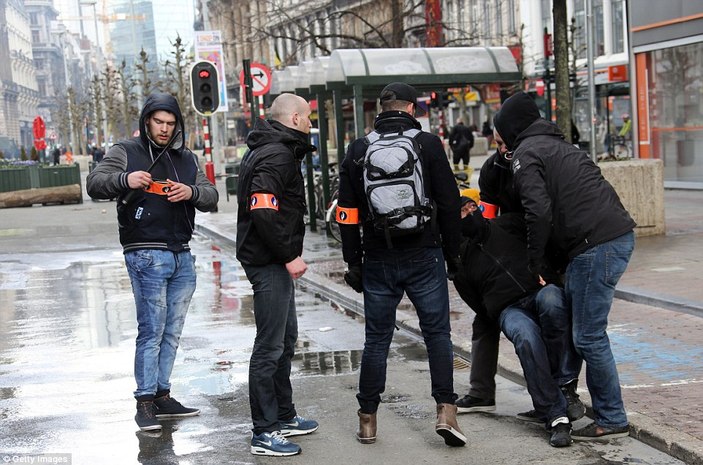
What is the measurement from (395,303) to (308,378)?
1855 millimetres

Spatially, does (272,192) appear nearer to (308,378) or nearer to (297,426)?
(297,426)

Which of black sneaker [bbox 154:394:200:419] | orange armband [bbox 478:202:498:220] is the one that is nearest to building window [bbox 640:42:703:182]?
orange armband [bbox 478:202:498:220]

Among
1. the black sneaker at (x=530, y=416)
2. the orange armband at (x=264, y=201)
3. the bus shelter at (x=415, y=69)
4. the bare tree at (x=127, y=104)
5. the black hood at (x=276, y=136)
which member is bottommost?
the black sneaker at (x=530, y=416)

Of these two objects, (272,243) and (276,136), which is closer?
(272,243)

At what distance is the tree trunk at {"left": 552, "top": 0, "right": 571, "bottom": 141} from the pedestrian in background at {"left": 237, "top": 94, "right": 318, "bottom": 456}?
29.6 feet

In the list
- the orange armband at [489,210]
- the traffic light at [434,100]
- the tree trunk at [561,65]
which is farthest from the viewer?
the traffic light at [434,100]

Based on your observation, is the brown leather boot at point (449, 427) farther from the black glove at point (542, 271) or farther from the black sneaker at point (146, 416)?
the black sneaker at point (146, 416)

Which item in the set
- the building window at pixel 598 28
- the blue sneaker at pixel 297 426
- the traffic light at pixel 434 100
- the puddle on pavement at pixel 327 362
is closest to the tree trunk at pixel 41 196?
the traffic light at pixel 434 100

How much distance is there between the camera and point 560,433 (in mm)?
5598

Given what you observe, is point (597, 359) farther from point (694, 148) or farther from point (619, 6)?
point (619, 6)

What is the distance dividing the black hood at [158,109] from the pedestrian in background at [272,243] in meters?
0.74

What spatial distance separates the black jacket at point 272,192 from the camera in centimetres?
556

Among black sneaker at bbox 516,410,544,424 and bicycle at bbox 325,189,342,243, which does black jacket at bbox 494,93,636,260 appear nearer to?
black sneaker at bbox 516,410,544,424

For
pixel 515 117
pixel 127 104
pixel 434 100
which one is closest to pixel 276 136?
pixel 515 117
